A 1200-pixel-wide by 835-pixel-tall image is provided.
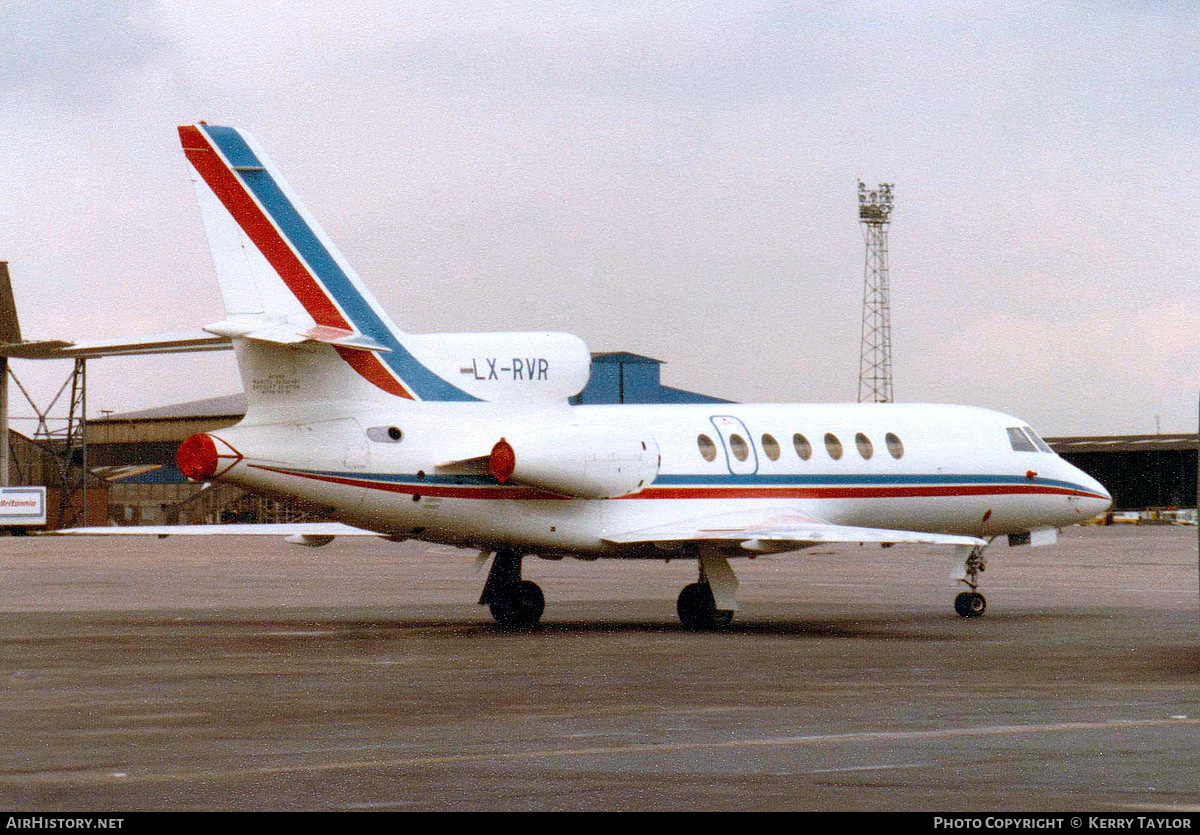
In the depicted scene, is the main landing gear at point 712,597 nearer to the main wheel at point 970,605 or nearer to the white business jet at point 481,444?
the white business jet at point 481,444

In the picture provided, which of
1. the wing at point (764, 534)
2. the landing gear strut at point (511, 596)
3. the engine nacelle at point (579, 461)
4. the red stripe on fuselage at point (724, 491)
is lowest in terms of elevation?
the landing gear strut at point (511, 596)

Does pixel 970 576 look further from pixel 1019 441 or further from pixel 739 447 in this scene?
pixel 739 447

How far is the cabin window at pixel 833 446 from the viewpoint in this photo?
1058 inches

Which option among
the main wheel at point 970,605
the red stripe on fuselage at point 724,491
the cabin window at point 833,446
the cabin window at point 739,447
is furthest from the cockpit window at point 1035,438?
the cabin window at point 739,447

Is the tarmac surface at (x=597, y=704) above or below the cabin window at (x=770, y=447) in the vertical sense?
below

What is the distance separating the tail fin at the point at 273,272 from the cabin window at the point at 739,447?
5.64m

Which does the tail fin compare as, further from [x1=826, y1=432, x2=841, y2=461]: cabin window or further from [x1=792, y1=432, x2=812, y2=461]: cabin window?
[x1=826, y1=432, x2=841, y2=461]: cabin window

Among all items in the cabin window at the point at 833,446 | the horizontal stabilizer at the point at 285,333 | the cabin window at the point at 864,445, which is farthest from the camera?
the cabin window at the point at 864,445

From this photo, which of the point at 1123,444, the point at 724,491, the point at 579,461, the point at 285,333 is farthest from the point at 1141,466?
the point at 285,333

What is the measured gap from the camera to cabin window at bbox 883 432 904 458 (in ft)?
90.2

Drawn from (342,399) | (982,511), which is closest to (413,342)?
(342,399)

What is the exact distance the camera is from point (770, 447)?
26.3 meters
